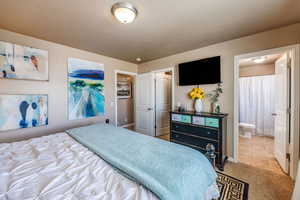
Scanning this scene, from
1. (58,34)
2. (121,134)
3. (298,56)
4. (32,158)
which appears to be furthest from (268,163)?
(58,34)

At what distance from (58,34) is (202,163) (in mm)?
3037

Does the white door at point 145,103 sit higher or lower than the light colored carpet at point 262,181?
higher

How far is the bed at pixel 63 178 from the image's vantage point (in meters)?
0.77

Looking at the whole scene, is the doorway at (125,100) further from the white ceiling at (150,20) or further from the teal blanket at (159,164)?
→ the teal blanket at (159,164)

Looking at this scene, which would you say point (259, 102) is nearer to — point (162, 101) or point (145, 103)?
point (162, 101)

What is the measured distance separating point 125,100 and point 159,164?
4.14 meters

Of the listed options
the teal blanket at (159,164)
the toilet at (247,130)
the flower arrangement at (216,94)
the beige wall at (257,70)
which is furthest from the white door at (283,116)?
the beige wall at (257,70)

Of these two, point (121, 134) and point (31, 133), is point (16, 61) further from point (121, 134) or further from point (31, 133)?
point (121, 134)

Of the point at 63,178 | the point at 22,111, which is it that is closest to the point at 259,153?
the point at 63,178

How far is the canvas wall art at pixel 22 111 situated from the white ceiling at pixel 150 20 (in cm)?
119

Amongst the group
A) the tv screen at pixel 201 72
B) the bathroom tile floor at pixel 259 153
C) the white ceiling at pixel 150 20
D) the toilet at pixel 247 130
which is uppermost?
the white ceiling at pixel 150 20

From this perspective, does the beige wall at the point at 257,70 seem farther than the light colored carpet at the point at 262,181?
Yes

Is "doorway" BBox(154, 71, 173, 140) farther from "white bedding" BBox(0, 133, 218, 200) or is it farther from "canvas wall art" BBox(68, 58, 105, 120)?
"white bedding" BBox(0, 133, 218, 200)

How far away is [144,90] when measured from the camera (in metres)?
4.16
